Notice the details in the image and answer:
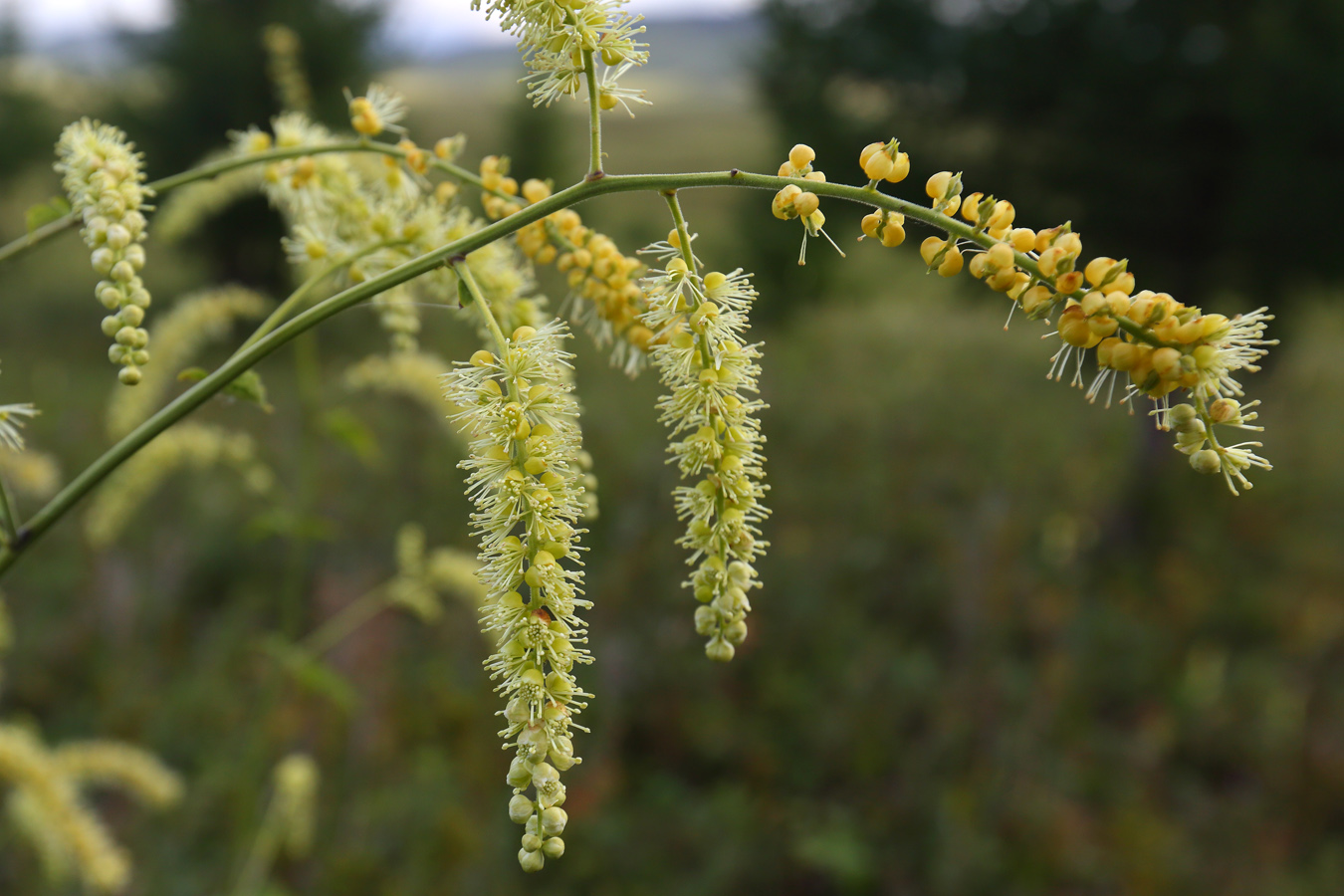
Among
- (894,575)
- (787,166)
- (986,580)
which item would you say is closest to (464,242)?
(787,166)

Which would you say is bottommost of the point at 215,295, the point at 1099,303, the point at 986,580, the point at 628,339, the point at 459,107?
the point at 459,107

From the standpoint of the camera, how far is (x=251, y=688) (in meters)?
5.37

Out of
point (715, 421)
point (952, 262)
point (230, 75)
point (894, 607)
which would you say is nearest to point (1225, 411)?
point (952, 262)

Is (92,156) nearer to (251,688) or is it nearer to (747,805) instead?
(747,805)

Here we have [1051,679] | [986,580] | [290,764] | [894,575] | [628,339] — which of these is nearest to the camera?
[628,339]

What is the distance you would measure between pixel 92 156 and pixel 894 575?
20.9ft

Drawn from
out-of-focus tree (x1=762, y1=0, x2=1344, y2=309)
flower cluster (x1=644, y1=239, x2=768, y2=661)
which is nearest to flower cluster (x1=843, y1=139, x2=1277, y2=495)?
flower cluster (x1=644, y1=239, x2=768, y2=661)

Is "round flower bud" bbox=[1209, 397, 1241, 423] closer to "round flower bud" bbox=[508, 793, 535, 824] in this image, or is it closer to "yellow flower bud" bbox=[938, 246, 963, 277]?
"yellow flower bud" bbox=[938, 246, 963, 277]

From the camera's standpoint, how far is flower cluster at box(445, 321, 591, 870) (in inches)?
40.1

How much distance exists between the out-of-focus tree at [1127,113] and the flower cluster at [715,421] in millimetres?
6738

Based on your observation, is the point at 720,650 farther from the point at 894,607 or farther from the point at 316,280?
the point at 894,607

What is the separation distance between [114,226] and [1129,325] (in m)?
1.22

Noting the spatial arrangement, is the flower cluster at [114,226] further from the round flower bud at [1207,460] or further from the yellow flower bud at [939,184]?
the round flower bud at [1207,460]

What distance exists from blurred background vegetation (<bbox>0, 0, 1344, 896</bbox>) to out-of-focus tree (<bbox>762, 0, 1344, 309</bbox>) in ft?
0.10
